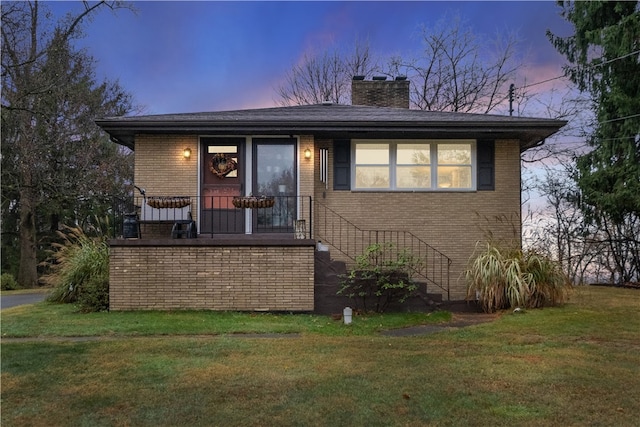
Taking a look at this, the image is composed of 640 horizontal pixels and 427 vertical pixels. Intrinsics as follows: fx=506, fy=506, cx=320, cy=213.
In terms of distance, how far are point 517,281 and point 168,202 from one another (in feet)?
22.5

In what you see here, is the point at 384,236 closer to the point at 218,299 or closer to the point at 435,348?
the point at 218,299

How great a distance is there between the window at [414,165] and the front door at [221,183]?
262 cm

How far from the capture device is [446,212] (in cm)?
1122

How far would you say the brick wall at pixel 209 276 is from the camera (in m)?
9.34

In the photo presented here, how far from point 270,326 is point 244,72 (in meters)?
12.1

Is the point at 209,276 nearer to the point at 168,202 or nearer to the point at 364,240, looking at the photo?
the point at 168,202

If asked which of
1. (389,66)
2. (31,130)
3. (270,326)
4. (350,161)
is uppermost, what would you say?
(389,66)

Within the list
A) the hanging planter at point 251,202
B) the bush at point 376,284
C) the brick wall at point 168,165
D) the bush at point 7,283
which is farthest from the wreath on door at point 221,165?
the bush at point 7,283

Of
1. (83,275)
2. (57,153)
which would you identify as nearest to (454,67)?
(57,153)

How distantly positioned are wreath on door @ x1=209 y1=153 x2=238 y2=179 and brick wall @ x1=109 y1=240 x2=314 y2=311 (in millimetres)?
2242

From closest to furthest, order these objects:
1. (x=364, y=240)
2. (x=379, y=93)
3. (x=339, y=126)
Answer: (x=339, y=126), (x=364, y=240), (x=379, y=93)

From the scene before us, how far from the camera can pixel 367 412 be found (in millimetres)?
4074

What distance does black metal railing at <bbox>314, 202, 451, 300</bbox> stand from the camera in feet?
36.4

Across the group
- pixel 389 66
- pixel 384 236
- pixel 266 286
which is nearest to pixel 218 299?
pixel 266 286
